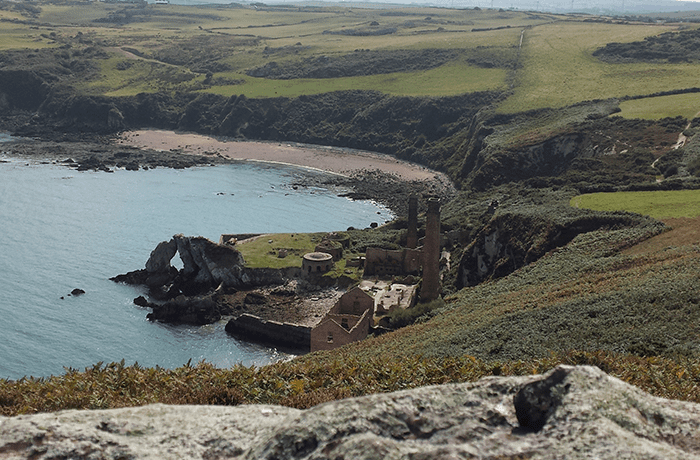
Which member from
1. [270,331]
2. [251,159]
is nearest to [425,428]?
[270,331]

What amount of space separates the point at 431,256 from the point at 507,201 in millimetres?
32989

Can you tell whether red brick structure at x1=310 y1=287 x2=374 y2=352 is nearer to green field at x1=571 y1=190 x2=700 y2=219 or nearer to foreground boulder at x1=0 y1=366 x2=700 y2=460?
green field at x1=571 y1=190 x2=700 y2=219

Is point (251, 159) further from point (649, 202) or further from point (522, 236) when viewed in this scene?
point (649, 202)

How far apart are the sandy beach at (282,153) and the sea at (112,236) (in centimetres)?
765

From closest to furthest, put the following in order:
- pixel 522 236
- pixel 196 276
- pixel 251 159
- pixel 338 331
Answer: pixel 338 331, pixel 522 236, pixel 196 276, pixel 251 159

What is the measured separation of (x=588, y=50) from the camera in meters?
178

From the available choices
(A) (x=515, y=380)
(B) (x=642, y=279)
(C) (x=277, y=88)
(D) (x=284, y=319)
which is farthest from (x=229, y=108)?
(A) (x=515, y=380)

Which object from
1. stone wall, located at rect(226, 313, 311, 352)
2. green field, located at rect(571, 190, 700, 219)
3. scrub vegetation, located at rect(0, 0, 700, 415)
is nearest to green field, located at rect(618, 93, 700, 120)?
scrub vegetation, located at rect(0, 0, 700, 415)

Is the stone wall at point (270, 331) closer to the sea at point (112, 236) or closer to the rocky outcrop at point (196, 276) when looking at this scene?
the sea at point (112, 236)

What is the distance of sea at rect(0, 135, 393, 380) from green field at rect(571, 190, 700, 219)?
3364cm

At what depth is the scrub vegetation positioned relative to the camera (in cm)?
2208

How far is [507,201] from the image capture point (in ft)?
293

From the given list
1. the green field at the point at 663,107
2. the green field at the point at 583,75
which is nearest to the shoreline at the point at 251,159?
the green field at the point at 583,75

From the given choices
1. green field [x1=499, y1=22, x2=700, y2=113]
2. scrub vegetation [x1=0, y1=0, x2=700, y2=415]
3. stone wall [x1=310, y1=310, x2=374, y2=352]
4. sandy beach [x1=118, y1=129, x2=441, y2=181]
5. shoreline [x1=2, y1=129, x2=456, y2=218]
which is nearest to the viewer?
scrub vegetation [x1=0, y1=0, x2=700, y2=415]
